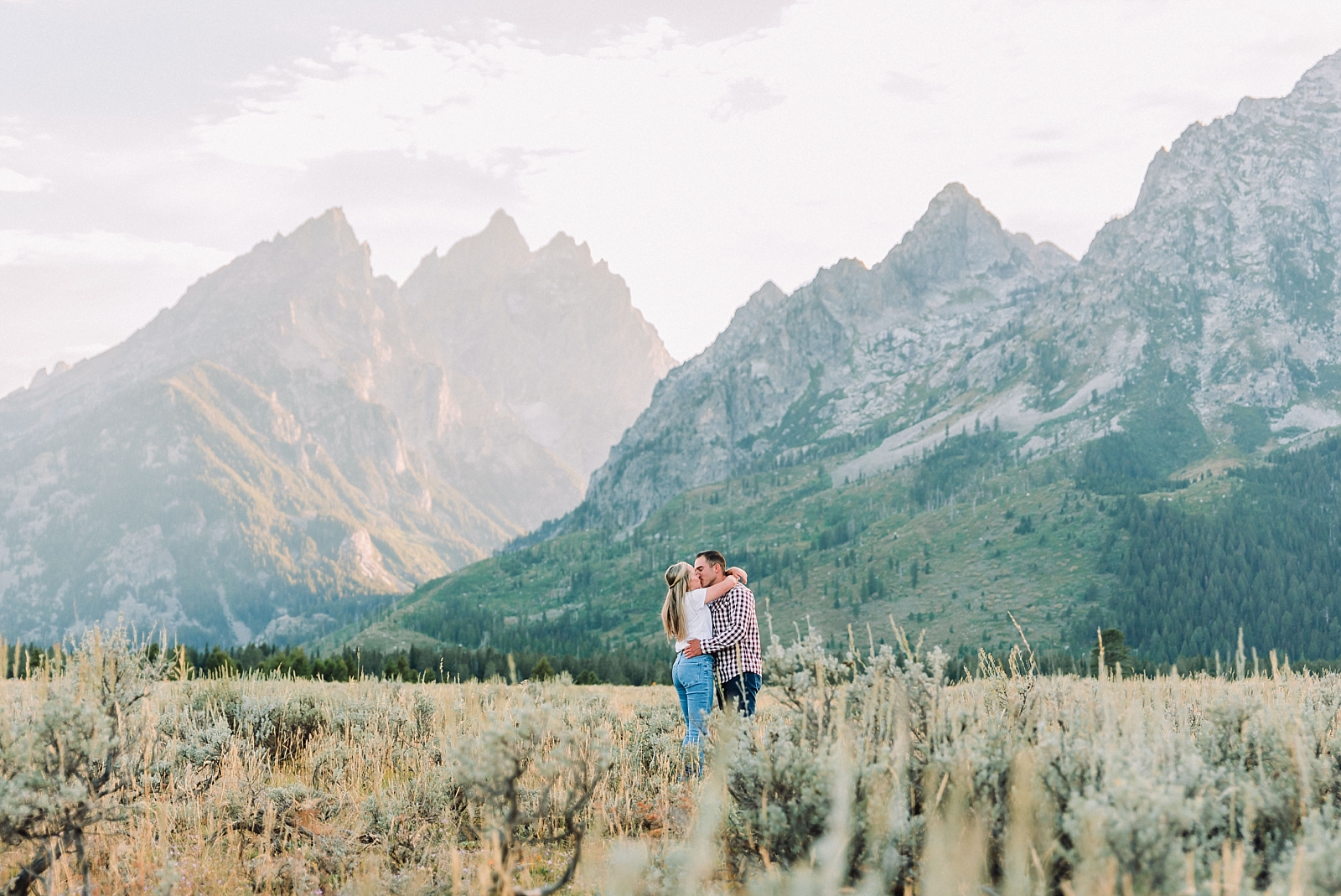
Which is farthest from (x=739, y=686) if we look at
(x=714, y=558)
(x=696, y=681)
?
(x=714, y=558)

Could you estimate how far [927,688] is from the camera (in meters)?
7.01

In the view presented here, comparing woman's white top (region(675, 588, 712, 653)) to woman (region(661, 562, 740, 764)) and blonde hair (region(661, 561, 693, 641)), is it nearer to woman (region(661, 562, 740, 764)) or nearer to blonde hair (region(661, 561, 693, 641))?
woman (region(661, 562, 740, 764))

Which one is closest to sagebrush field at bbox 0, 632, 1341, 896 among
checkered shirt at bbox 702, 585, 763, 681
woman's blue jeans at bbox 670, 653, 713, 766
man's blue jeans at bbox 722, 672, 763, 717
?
woman's blue jeans at bbox 670, 653, 713, 766

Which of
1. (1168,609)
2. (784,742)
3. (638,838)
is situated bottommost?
(1168,609)

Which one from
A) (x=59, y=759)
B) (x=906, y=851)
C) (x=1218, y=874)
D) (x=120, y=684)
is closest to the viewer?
(x=1218, y=874)

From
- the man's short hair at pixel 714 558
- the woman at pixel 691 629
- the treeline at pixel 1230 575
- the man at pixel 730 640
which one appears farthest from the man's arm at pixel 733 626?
the treeline at pixel 1230 575

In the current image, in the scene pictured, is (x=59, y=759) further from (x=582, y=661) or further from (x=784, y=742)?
(x=582, y=661)

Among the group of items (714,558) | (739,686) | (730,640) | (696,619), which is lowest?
(739,686)

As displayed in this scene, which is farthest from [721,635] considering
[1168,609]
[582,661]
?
[1168,609]

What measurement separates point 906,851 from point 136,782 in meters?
7.24

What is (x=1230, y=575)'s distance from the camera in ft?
548

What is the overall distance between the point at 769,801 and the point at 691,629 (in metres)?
5.99

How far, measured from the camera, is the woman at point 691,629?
11906mm

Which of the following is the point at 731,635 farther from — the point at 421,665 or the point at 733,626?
the point at 421,665
